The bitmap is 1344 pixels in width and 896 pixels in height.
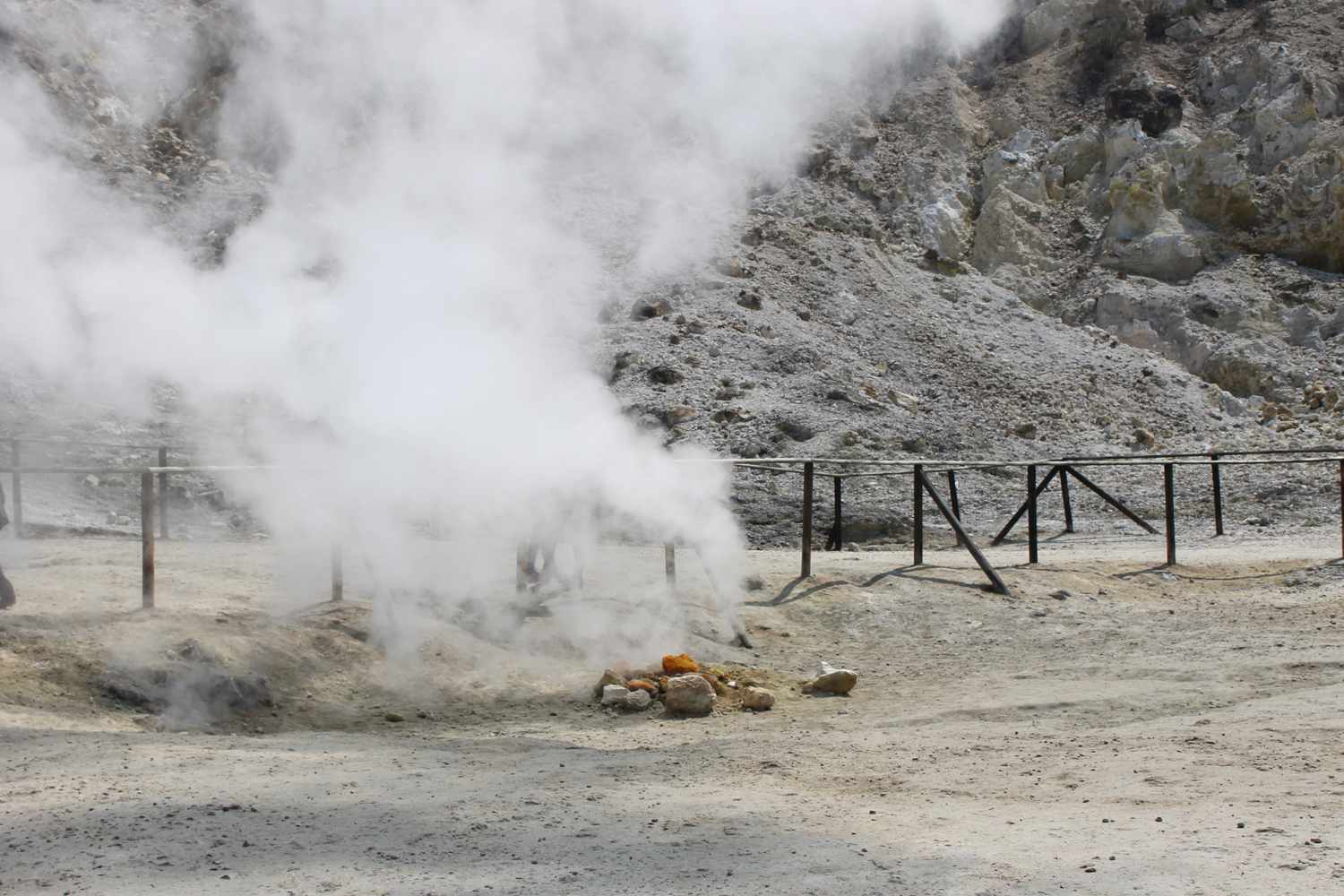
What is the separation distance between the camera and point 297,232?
1798 centimetres

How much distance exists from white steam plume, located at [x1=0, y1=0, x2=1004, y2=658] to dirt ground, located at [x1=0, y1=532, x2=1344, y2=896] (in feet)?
3.60

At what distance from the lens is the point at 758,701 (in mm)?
7090

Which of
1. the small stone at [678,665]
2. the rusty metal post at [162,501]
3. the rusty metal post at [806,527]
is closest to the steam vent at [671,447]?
the small stone at [678,665]

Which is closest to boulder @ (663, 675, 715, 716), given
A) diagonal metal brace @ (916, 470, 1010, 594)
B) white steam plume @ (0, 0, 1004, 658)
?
white steam plume @ (0, 0, 1004, 658)

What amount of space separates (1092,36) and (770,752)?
30648mm

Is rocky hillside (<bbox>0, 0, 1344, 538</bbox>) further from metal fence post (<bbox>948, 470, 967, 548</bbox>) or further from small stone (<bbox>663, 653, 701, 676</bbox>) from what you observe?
small stone (<bbox>663, 653, 701, 676</bbox>)

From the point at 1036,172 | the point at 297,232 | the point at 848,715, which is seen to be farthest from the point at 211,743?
the point at 1036,172

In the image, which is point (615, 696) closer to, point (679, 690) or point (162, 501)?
point (679, 690)

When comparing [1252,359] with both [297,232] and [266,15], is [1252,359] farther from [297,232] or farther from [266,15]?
[266,15]

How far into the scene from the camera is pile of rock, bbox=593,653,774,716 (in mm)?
6930

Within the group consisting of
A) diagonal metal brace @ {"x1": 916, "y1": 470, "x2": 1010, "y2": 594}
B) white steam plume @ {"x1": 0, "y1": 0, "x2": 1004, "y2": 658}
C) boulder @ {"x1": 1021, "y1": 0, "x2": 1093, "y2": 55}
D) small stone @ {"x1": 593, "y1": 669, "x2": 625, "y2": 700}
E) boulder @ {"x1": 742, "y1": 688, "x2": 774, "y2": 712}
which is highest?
boulder @ {"x1": 1021, "y1": 0, "x2": 1093, "y2": 55}

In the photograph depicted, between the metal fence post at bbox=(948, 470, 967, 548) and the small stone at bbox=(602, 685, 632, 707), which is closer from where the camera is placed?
the small stone at bbox=(602, 685, 632, 707)

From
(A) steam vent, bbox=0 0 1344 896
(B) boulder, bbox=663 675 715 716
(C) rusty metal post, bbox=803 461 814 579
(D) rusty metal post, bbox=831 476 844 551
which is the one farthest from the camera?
(D) rusty metal post, bbox=831 476 844 551

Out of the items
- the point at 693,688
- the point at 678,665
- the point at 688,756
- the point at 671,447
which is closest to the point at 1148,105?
the point at 671,447
